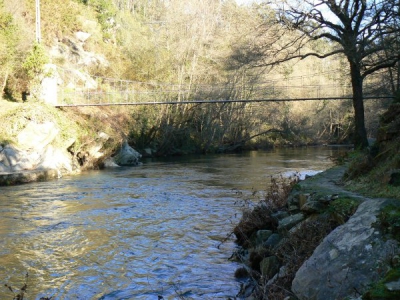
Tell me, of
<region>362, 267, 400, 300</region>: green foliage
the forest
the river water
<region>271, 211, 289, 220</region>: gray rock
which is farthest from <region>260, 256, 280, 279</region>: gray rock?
the forest

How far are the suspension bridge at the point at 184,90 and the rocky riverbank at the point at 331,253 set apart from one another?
1450 cm

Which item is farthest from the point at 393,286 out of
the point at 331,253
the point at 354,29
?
the point at 354,29

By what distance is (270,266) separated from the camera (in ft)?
15.1

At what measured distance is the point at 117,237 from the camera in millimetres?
7188

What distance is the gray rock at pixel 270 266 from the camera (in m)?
4.52

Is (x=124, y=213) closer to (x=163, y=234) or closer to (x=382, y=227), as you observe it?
(x=163, y=234)

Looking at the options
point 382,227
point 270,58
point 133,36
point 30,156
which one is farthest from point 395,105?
point 133,36

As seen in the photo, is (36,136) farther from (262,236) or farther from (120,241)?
(262,236)

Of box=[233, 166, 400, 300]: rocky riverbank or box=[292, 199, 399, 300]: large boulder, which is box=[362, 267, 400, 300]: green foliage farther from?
box=[292, 199, 399, 300]: large boulder

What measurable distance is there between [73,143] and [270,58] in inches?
382

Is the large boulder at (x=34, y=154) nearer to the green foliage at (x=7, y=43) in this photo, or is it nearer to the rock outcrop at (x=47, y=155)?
the rock outcrop at (x=47, y=155)

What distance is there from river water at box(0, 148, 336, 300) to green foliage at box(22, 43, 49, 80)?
27.8 feet

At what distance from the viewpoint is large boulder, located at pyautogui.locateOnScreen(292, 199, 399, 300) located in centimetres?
296

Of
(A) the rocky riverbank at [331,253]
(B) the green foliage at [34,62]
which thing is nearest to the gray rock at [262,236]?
(A) the rocky riverbank at [331,253]
